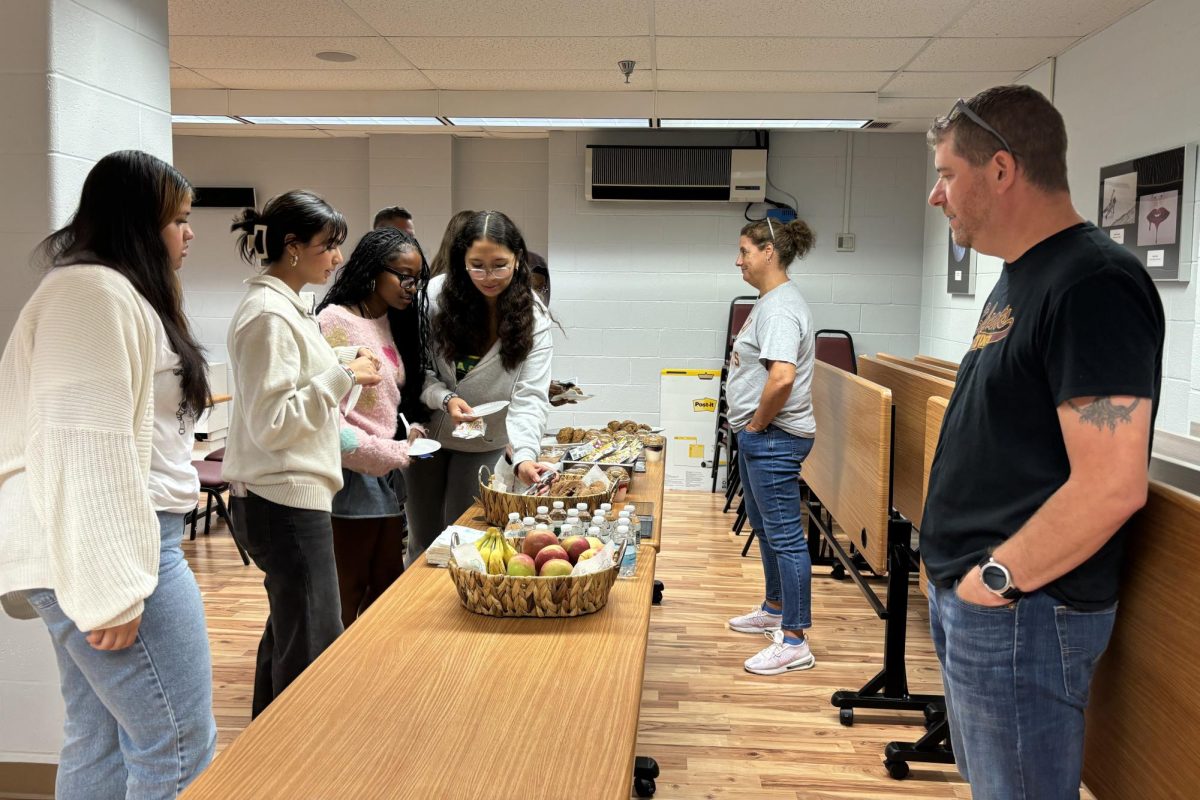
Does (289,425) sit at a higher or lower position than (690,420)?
higher


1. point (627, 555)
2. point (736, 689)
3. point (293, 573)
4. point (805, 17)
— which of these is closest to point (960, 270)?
point (805, 17)

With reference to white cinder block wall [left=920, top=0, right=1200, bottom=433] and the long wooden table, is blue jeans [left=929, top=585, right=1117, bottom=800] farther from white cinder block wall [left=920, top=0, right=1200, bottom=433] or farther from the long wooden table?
white cinder block wall [left=920, top=0, right=1200, bottom=433]

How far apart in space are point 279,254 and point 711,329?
481cm

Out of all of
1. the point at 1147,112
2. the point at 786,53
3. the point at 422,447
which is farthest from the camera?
the point at 786,53

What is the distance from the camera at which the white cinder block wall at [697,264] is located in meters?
6.57

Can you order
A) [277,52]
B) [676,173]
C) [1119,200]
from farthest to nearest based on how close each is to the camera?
[676,173] → [277,52] → [1119,200]

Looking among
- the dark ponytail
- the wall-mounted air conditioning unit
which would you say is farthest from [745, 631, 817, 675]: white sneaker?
the wall-mounted air conditioning unit

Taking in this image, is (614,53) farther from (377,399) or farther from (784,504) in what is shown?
(377,399)

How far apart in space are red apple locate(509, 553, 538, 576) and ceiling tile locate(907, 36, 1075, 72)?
12.0 feet

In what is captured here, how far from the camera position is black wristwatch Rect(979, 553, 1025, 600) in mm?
1357

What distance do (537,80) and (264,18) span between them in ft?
5.59

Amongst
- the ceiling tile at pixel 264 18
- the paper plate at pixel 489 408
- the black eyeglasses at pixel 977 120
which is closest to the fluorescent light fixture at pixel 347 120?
the ceiling tile at pixel 264 18

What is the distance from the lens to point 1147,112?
12.0 feet

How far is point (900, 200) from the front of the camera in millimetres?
6562
